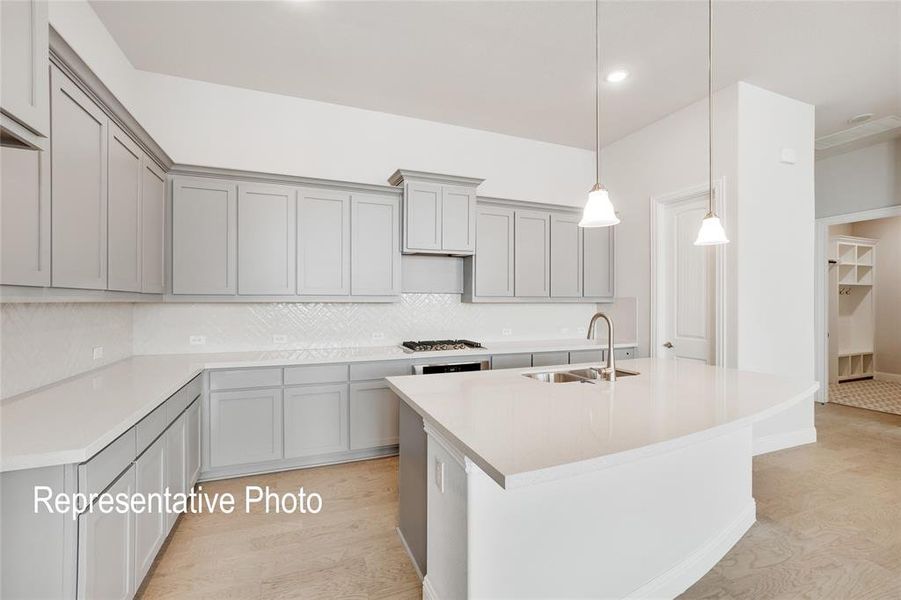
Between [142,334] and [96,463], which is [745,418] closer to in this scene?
[96,463]

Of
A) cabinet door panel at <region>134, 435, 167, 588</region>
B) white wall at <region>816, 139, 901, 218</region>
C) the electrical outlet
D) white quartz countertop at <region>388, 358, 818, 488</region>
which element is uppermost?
white wall at <region>816, 139, 901, 218</region>

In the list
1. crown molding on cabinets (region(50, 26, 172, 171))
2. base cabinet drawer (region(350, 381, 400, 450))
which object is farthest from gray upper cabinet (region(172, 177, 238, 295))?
base cabinet drawer (region(350, 381, 400, 450))

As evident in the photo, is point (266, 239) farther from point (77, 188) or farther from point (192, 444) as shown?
point (192, 444)

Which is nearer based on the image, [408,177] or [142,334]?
[142,334]

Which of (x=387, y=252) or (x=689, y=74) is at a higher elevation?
(x=689, y=74)

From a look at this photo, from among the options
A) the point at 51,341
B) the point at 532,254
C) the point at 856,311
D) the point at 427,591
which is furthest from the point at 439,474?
the point at 856,311

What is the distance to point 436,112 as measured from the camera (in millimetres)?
3967

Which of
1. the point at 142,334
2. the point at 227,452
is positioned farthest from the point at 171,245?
the point at 227,452

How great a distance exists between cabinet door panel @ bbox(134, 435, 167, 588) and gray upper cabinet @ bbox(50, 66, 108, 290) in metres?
0.84

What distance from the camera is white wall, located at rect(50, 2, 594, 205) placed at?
3203 mm

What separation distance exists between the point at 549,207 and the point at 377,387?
266cm

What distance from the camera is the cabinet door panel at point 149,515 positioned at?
1709 millimetres

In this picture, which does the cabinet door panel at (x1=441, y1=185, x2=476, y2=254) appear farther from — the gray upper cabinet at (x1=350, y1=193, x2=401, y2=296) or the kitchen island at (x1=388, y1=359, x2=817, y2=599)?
the kitchen island at (x1=388, y1=359, x2=817, y2=599)

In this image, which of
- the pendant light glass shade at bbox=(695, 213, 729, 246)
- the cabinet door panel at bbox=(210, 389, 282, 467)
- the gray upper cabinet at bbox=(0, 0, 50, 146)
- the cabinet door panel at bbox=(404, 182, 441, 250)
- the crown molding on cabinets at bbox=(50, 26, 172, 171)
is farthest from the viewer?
the cabinet door panel at bbox=(404, 182, 441, 250)
